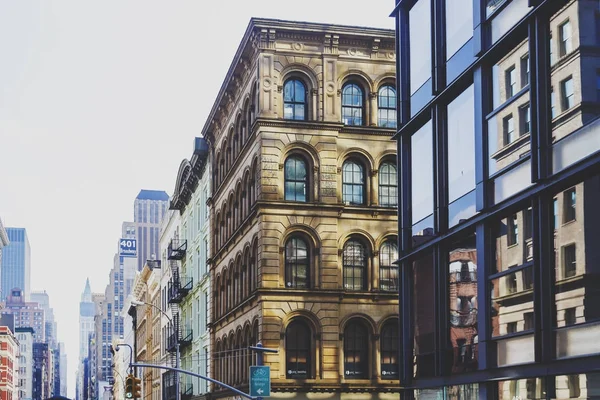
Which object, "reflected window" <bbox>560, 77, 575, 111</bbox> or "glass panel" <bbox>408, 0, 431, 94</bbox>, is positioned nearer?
"reflected window" <bbox>560, 77, 575, 111</bbox>

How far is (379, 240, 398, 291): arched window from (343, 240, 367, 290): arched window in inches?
30.4

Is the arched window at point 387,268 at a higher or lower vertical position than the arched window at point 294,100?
lower

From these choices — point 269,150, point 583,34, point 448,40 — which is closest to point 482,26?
point 448,40

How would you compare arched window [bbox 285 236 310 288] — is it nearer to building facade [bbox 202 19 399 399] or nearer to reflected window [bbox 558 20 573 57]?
building facade [bbox 202 19 399 399]

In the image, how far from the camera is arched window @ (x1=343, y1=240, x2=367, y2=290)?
159 ft

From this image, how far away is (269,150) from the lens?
4778cm

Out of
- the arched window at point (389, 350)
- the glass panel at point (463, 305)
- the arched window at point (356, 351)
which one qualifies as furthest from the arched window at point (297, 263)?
the glass panel at point (463, 305)

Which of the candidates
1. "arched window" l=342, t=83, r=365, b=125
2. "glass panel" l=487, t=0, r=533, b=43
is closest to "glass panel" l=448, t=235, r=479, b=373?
"glass panel" l=487, t=0, r=533, b=43

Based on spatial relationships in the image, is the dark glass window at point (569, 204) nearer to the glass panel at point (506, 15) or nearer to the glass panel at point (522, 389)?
the glass panel at point (522, 389)

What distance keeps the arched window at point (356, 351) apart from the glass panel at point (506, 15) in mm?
24965

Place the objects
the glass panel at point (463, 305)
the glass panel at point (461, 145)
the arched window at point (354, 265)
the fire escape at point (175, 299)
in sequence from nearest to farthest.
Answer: the glass panel at point (463, 305) → the glass panel at point (461, 145) → the arched window at point (354, 265) → the fire escape at point (175, 299)

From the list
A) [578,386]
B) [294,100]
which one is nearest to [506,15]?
[578,386]

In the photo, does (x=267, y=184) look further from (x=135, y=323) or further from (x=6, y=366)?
(x=6, y=366)

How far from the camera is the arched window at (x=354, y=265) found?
159 feet
